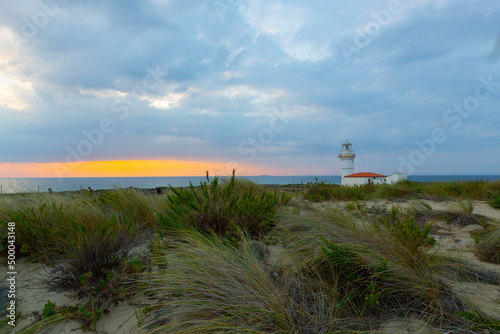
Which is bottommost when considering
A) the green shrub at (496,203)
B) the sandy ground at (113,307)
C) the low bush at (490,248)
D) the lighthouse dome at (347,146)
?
the sandy ground at (113,307)

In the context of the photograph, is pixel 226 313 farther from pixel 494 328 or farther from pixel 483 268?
pixel 483 268

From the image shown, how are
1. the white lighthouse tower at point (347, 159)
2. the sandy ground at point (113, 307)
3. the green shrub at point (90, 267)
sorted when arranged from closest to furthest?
1. the sandy ground at point (113, 307)
2. the green shrub at point (90, 267)
3. the white lighthouse tower at point (347, 159)

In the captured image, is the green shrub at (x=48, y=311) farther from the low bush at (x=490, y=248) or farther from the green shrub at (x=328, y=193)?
the green shrub at (x=328, y=193)

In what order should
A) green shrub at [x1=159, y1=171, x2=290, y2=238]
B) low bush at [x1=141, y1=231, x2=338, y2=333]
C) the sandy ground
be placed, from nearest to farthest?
low bush at [x1=141, y1=231, x2=338, y2=333]
the sandy ground
green shrub at [x1=159, y1=171, x2=290, y2=238]

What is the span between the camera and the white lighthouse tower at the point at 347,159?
3055 centimetres

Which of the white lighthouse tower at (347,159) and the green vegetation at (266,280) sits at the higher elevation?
the white lighthouse tower at (347,159)

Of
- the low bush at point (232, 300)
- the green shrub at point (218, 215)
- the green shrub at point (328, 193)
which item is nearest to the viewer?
the low bush at point (232, 300)

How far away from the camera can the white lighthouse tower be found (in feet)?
100

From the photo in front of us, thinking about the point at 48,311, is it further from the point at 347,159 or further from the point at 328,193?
the point at 347,159

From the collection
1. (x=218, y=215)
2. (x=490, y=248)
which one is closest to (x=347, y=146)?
(x=490, y=248)

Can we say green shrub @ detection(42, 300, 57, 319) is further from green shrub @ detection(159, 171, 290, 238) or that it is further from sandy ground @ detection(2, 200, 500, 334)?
green shrub @ detection(159, 171, 290, 238)

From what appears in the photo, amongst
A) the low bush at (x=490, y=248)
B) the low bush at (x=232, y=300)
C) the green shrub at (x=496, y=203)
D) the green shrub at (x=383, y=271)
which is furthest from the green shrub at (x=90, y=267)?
the green shrub at (x=496, y=203)

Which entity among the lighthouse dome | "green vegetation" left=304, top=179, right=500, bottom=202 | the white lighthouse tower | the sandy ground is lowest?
the sandy ground

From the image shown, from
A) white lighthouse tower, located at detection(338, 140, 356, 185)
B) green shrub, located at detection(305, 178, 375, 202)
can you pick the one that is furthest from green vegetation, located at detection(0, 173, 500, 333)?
white lighthouse tower, located at detection(338, 140, 356, 185)
